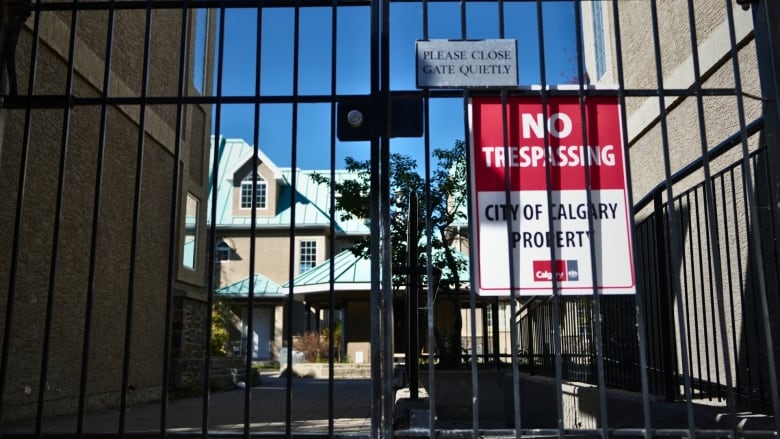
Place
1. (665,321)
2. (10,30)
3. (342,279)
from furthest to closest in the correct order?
(342,279)
(665,321)
(10,30)

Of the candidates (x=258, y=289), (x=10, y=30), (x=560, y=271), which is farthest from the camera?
(x=258, y=289)

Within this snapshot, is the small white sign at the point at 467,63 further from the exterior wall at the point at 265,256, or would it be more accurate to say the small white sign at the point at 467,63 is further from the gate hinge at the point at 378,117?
the exterior wall at the point at 265,256

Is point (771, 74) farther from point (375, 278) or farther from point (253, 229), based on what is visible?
point (253, 229)

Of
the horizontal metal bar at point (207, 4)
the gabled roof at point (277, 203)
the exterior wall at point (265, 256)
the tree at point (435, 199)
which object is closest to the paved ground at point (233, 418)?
the tree at point (435, 199)

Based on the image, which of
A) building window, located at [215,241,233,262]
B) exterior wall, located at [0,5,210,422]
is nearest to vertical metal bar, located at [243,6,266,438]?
exterior wall, located at [0,5,210,422]

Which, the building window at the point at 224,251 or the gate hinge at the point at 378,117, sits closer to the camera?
the gate hinge at the point at 378,117

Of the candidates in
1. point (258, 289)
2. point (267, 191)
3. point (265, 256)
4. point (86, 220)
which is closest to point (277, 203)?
point (267, 191)

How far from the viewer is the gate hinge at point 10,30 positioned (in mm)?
3963

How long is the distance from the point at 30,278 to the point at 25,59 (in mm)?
2425

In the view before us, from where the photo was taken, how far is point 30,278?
25.7ft

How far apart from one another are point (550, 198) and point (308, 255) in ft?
104

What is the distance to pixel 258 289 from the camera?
3219 cm

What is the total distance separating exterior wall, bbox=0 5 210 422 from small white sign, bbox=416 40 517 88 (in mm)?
3369

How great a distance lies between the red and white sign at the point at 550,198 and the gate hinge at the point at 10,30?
2.62m
